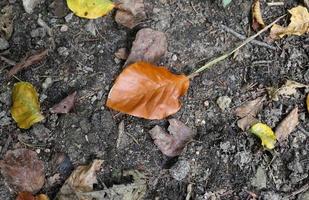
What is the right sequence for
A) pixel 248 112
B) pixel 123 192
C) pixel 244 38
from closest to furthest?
pixel 123 192, pixel 248 112, pixel 244 38

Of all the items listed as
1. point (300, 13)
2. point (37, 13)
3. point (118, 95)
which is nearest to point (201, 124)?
point (118, 95)

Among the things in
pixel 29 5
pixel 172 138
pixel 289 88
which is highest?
pixel 29 5

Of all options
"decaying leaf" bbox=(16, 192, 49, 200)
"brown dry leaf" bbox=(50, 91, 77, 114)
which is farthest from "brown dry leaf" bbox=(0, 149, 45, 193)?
"brown dry leaf" bbox=(50, 91, 77, 114)

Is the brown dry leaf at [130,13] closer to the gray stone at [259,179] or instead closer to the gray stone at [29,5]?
the gray stone at [29,5]

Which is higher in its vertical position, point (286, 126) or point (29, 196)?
point (286, 126)

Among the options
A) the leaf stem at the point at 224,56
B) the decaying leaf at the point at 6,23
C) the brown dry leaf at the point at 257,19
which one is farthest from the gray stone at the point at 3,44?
the brown dry leaf at the point at 257,19

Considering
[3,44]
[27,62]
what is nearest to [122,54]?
[27,62]

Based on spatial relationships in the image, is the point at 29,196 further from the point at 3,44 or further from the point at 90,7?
the point at 90,7

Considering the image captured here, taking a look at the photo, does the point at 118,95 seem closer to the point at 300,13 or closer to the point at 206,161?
the point at 206,161
